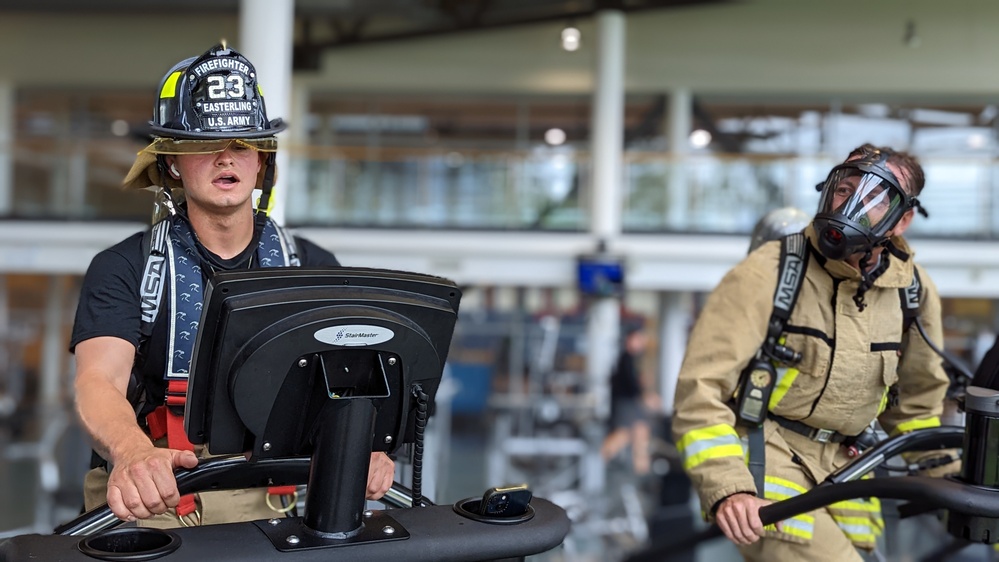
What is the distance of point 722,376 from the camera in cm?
246

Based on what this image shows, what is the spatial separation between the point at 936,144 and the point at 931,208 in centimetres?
289

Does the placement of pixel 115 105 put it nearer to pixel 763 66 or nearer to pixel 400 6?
pixel 400 6

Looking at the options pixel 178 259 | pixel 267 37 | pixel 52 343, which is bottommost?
pixel 52 343

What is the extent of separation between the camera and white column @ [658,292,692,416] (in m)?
16.4

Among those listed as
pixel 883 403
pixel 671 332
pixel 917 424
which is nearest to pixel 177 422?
pixel 883 403

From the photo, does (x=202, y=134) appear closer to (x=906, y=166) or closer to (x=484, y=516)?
(x=484, y=516)

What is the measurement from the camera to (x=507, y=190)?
14906 mm

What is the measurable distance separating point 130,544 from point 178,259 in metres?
0.80

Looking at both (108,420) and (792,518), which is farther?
(792,518)

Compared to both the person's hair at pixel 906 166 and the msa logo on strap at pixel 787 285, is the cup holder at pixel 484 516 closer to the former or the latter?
the msa logo on strap at pixel 787 285

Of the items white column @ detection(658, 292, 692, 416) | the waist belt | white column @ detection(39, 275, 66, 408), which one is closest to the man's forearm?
the waist belt

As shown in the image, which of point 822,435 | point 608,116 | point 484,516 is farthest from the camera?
point 608,116

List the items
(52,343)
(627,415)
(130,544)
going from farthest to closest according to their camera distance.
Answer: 1. (52,343)
2. (627,415)
3. (130,544)

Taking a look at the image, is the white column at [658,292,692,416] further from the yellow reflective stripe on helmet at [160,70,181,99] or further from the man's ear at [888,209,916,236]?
the yellow reflective stripe on helmet at [160,70,181,99]
